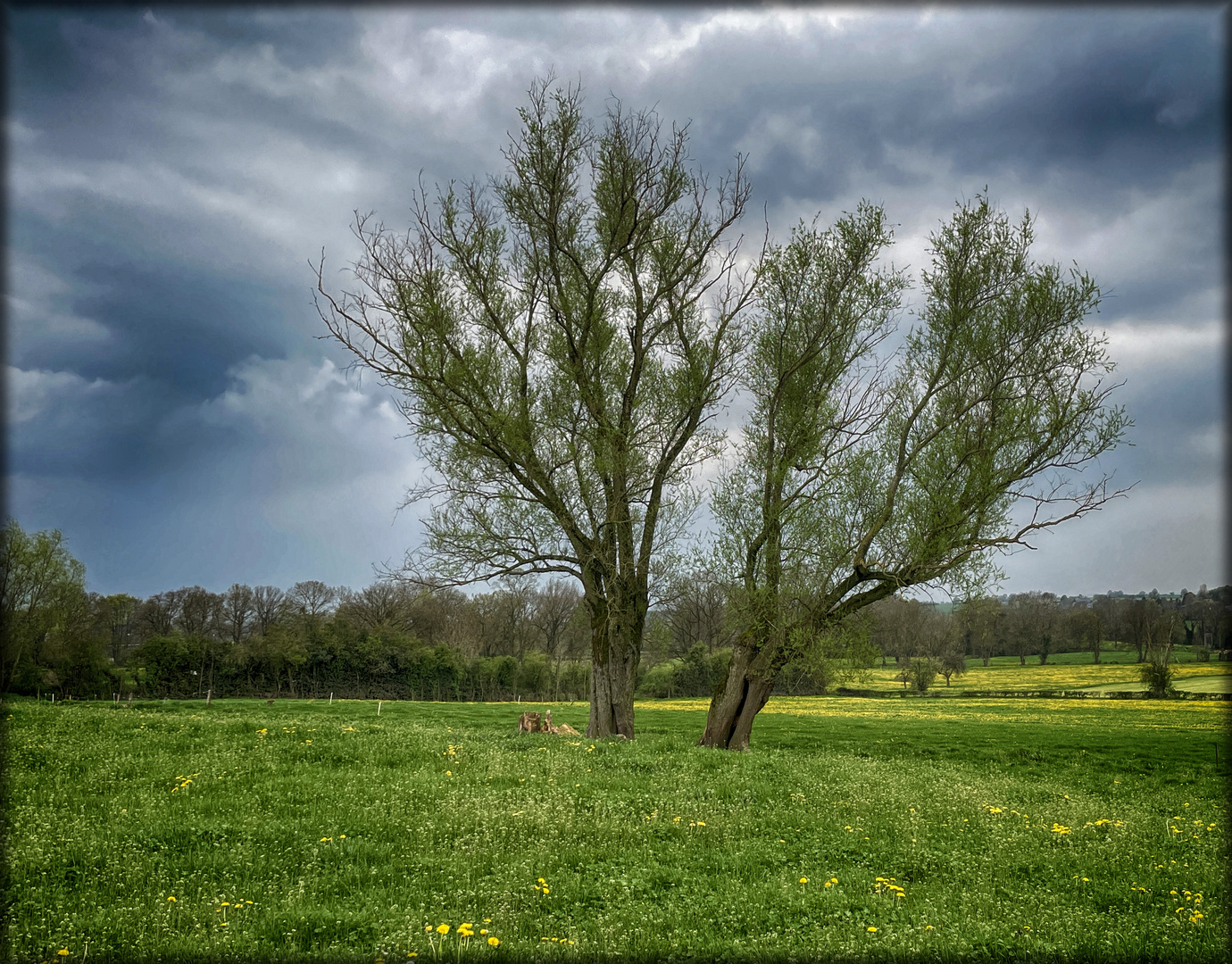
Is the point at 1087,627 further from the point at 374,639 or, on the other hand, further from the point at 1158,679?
the point at 374,639

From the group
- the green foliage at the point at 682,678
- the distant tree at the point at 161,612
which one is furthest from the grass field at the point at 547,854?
the distant tree at the point at 161,612

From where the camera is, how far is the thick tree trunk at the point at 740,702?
2164 centimetres

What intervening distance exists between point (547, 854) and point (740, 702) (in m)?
14.1

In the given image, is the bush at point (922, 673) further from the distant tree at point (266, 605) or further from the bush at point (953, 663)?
the distant tree at point (266, 605)

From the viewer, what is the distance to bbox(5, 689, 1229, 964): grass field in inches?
257

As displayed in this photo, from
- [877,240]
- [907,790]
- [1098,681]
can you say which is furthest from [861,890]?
[1098,681]

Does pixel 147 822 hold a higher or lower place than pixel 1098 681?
higher

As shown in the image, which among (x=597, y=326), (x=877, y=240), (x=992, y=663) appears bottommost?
(x=992, y=663)

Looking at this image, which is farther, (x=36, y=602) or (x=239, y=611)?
(x=239, y=611)

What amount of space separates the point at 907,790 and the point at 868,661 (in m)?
6.49

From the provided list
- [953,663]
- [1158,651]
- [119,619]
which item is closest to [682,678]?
[953,663]

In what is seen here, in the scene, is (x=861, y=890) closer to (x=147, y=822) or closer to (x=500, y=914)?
(x=500, y=914)

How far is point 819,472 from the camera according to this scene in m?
21.7

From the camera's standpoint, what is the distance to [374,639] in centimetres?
7381
